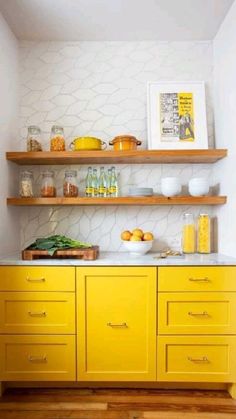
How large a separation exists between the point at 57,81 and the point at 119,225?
1.26 meters

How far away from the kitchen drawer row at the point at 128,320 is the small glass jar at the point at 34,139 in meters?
0.87

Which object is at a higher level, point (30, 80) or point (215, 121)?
point (30, 80)

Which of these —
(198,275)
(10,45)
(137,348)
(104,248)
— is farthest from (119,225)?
(10,45)

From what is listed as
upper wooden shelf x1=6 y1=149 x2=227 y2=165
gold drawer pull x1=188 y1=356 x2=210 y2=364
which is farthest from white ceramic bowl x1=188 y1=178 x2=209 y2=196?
gold drawer pull x1=188 y1=356 x2=210 y2=364

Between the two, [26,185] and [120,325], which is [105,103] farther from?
[120,325]

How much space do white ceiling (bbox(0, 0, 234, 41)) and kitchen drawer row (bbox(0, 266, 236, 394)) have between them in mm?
1707

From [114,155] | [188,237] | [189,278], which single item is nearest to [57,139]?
[114,155]

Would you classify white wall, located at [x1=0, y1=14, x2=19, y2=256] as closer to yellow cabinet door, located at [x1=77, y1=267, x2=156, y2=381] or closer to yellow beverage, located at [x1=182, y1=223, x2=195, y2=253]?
yellow cabinet door, located at [x1=77, y1=267, x2=156, y2=381]

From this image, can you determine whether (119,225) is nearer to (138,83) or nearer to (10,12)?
(138,83)

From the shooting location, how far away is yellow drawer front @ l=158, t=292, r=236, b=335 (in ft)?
6.05

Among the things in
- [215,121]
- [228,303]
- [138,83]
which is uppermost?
[138,83]

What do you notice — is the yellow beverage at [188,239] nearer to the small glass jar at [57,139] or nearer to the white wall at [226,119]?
the white wall at [226,119]

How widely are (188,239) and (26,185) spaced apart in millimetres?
1260

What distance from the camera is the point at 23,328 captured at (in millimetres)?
1874
